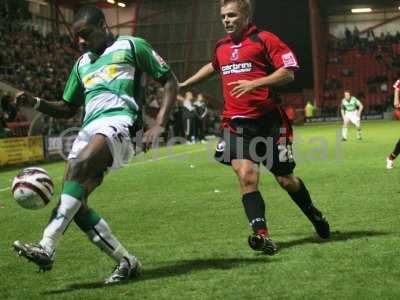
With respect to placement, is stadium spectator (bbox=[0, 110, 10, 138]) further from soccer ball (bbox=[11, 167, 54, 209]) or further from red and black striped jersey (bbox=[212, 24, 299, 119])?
soccer ball (bbox=[11, 167, 54, 209])

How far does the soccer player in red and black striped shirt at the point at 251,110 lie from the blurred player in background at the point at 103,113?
1034 mm

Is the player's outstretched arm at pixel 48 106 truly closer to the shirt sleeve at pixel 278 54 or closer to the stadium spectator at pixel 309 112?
the shirt sleeve at pixel 278 54

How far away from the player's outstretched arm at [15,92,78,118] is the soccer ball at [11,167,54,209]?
0.54m

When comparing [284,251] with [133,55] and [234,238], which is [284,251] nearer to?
[234,238]

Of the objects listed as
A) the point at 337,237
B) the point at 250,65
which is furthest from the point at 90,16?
the point at 337,237

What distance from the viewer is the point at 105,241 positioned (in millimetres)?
5316

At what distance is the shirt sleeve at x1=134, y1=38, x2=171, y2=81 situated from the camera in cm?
541

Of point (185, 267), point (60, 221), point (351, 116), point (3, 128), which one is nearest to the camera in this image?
point (60, 221)

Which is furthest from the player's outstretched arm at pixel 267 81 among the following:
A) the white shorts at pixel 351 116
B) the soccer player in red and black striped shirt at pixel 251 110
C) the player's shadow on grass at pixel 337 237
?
the white shorts at pixel 351 116

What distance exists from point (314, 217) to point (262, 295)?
211 cm

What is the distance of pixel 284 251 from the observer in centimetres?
624

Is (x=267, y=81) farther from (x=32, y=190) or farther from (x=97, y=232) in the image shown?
(x=32, y=190)

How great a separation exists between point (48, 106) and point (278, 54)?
6.45 feet

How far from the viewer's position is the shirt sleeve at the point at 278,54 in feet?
20.1
